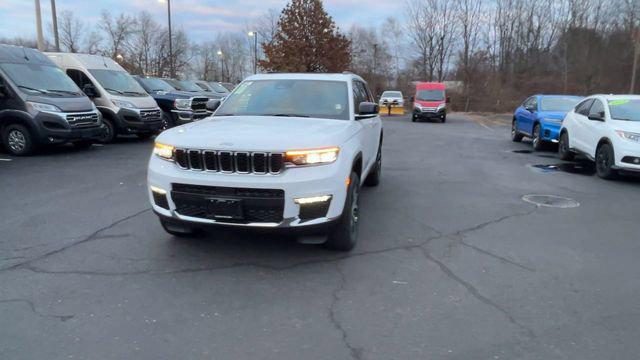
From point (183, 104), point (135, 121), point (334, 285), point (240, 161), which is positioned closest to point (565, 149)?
point (334, 285)

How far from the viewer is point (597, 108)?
33.7 feet

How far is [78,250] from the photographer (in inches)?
199

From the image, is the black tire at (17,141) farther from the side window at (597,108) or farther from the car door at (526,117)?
the car door at (526,117)

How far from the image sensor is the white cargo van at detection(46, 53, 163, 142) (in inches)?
543

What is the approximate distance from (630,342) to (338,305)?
80.0 inches

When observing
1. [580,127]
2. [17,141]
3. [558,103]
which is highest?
[558,103]

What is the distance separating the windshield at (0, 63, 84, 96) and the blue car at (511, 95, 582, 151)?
39.5 ft

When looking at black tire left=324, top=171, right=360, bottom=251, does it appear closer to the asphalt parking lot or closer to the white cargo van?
the asphalt parking lot

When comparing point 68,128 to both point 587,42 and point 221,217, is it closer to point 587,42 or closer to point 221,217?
point 221,217

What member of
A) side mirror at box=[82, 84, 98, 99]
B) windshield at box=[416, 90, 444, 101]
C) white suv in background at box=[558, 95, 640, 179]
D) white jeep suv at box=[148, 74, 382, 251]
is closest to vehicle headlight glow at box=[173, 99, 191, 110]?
side mirror at box=[82, 84, 98, 99]

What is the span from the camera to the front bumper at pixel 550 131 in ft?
42.8

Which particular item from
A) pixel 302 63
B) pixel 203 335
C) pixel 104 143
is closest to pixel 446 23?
pixel 302 63

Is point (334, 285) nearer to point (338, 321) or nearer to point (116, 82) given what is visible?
A: point (338, 321)

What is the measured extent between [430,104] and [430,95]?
3.20 ft
